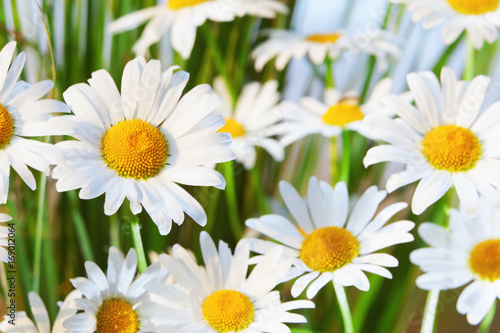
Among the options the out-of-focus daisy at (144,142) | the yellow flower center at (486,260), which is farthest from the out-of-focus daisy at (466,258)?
the out-of-focus daisy at (144,142)

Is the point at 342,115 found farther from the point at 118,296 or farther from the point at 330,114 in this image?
the point at 118,296

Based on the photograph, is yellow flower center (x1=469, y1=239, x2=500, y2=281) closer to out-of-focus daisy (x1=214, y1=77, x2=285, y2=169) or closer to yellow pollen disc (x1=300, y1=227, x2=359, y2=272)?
yellow pollen disc (x1=300, y1=227, x2=359, y2=272)

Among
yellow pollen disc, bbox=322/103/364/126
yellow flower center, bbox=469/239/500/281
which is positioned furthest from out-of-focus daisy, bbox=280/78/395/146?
yellow flower center, bbox=469/239/500/281

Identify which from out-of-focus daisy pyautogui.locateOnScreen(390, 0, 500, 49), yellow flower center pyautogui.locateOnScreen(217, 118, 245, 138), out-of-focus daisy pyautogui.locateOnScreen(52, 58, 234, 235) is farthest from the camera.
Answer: yellow flower center pyautogui.locateOnScreen(217, 118, 245, 138)

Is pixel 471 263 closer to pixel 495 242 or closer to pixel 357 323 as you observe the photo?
pixel 495 242

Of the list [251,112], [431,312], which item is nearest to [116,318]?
[431,312]

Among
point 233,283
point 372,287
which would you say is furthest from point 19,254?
point 372,287
